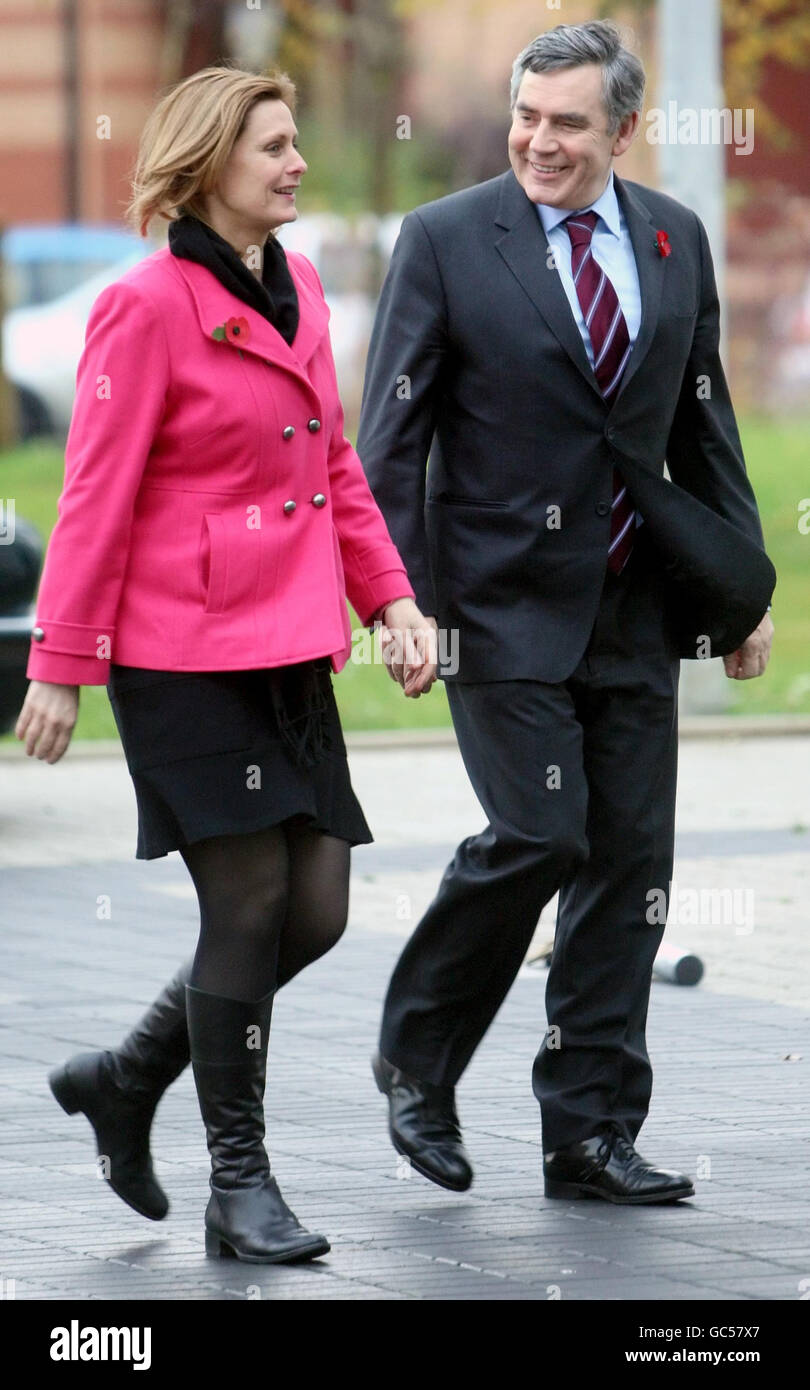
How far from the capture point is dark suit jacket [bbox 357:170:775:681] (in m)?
4.70

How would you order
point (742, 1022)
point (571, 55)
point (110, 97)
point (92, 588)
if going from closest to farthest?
point (92, 588), point (571, 55), point (742, 1022), point (110, 97)

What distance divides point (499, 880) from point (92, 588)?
3.22 feet

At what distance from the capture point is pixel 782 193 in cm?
3253

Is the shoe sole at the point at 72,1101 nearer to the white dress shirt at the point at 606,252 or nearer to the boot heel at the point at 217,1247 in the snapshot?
the boot heel at the point at 217,1247

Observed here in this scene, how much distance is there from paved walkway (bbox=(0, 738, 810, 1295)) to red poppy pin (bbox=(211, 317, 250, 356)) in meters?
1.54

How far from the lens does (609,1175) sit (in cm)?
474

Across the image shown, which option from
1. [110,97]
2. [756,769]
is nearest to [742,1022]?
[756,769]

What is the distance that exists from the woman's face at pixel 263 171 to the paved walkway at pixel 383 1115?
1.76 metres

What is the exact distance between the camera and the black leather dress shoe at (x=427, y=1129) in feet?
15.6

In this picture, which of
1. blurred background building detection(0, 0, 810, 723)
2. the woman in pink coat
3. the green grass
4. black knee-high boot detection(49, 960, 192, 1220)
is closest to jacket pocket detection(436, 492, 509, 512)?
the woman in pink coat

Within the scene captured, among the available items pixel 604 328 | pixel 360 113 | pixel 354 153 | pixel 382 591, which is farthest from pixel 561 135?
pixel 360 113

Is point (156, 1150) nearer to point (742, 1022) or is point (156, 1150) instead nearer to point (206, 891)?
point (206, 891)

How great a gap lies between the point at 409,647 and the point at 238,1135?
0.88 meters

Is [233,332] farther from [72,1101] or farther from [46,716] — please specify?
[72,1101]
